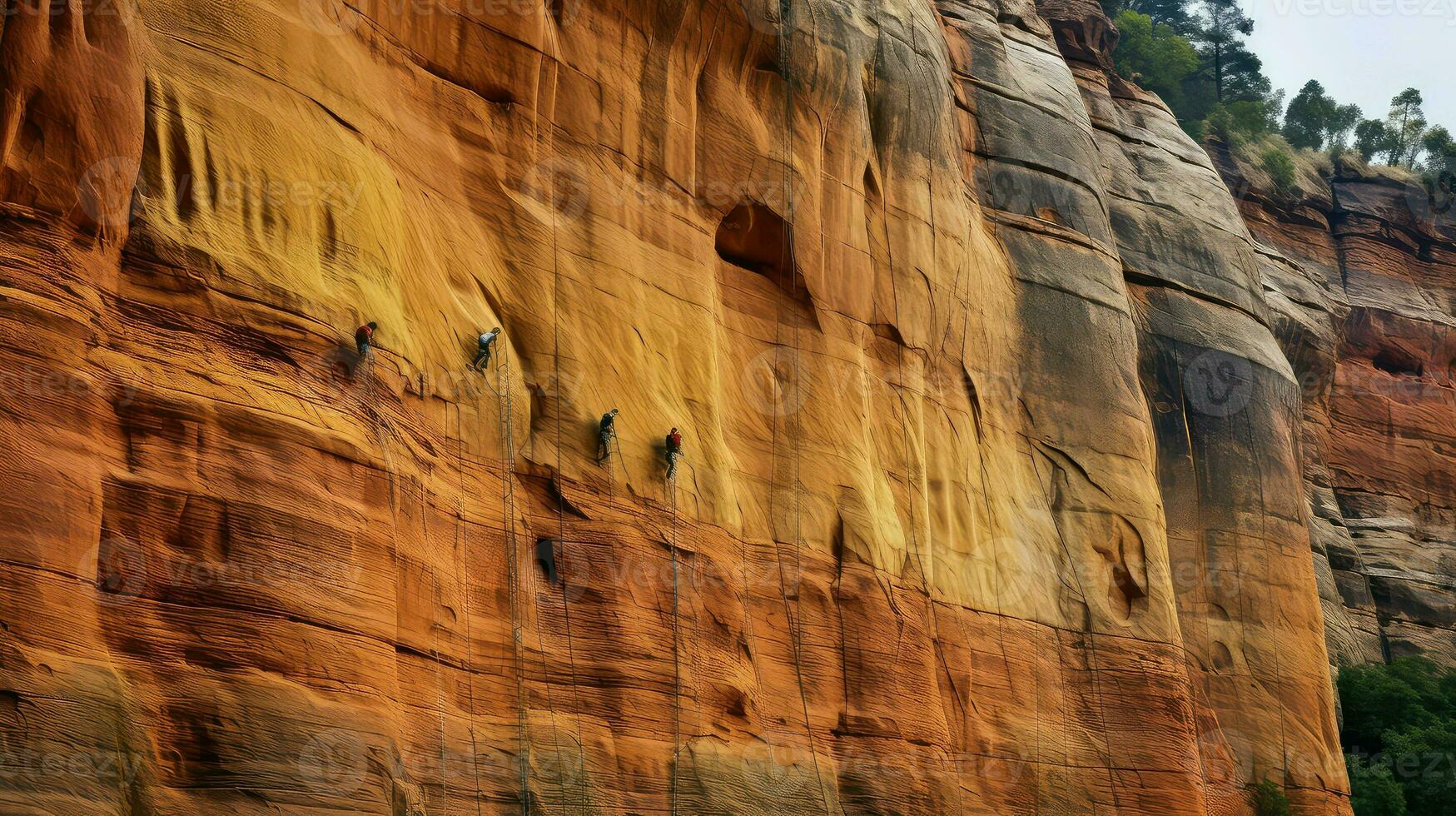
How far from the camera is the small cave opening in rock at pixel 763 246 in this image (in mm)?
29312

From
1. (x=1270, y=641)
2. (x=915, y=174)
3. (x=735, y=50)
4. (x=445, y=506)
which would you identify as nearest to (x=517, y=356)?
(x=445, y=506)

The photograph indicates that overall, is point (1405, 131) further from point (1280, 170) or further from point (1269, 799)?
point (1269, 799)

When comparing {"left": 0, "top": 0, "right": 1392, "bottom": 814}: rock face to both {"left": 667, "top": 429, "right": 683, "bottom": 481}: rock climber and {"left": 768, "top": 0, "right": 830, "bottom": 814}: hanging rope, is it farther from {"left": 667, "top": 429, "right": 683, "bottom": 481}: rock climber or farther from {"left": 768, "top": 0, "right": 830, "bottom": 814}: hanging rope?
{"left": 667, "top": 429, "right": 683, "bottom": 481}: rock climber

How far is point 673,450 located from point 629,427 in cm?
71

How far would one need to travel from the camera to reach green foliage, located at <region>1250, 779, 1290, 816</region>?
36.8 metres

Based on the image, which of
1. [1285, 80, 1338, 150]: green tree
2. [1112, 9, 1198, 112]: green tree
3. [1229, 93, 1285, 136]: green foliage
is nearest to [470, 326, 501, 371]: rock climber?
[1229, 93, 1285, 136]: green foliage

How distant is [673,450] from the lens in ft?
83.3

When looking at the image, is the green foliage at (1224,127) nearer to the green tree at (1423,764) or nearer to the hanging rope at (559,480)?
the green tree at (1423,764)

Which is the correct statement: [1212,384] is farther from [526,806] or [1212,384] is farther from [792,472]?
→ [526,806]

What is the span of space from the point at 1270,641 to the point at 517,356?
21305mm

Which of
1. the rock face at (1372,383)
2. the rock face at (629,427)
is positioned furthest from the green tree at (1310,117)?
the rock face at (629,427)

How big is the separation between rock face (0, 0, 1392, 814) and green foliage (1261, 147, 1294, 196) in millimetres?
18531

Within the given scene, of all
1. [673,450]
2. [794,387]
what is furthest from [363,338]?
[794,387]

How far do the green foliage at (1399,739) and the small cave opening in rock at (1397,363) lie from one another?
576 inches
